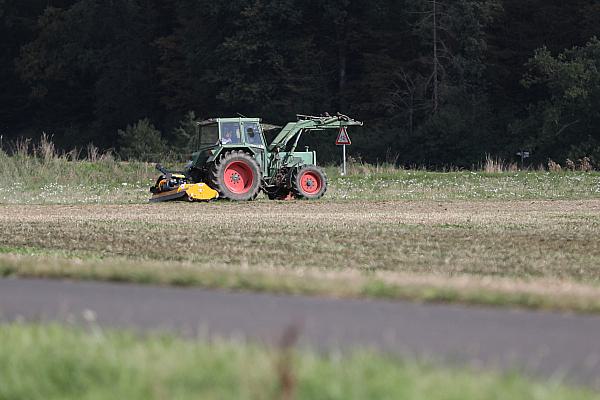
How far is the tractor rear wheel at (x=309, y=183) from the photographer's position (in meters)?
30.0

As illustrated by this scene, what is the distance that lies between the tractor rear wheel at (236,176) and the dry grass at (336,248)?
155cm

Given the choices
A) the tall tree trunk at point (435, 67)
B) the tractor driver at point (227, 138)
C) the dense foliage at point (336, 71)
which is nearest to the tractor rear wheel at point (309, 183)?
the tractor driver at point (227, 138)

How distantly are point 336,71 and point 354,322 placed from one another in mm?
61479

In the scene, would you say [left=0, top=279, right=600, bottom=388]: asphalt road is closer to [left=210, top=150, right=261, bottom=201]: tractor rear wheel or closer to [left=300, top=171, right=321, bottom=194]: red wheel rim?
[left=210, top=150, right=261, bottom=201]: tractor rear wheel

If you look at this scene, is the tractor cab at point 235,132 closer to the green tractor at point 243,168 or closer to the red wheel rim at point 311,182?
the green tractor at point 243,168

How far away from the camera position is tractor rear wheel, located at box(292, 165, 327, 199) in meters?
30.0

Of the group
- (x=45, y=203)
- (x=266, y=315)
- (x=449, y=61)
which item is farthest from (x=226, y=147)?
(x=449, y=61)

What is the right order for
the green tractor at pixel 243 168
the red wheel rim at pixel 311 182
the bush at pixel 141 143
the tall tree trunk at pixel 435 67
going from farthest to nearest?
1. the bush at pixel 141 143
2. the tall tree trunk at pixel 435 67
3. the red wheel rim at pixel 311 182
4. the green tractor at pixel 243 168

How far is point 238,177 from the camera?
29.4m

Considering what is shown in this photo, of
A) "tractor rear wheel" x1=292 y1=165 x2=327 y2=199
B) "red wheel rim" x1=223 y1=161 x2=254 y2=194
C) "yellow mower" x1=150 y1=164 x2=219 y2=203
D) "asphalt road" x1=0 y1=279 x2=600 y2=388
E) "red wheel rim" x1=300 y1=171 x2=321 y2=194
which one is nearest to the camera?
"asphalt road" x1=0 y1=279 x2=600 y2=388

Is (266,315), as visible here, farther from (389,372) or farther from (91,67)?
(91,67)

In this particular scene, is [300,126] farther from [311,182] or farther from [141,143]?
[141,143]

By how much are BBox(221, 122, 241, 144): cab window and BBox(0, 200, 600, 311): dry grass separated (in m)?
2.91

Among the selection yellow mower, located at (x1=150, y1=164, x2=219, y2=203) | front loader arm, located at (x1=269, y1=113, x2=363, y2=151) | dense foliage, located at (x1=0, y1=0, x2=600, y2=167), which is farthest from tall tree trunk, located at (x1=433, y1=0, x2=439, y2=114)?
yellow mower, located at (x1=150, y1=164, x2=219, y2=203)
